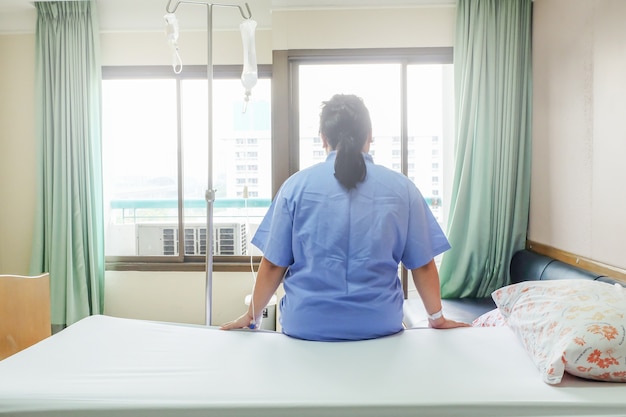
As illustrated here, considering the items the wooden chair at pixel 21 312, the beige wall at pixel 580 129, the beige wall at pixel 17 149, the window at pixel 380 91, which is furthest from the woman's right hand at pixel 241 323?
the beige wall at pixel 17 149

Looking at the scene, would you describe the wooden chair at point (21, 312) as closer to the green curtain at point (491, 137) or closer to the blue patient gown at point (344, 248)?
the blue patient gown at point (344, 248)

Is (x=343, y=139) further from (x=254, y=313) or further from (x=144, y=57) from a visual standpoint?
(x=144, y=57)

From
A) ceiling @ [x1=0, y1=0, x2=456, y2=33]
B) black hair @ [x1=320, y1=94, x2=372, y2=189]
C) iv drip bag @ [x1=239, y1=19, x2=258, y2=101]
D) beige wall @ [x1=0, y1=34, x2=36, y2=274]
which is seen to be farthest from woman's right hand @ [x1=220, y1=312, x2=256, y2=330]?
beige wall @ [x1=0, y1=34, x2=36, y2=274]

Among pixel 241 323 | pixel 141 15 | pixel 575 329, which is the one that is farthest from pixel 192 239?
pixel 575 329

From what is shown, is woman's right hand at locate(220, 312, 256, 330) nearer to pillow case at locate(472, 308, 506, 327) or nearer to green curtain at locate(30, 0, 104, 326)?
pillow case at locate(472, 308, 506, 327)

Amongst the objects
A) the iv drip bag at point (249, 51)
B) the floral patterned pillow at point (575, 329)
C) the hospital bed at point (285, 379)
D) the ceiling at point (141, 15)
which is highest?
the ceiling at point (141, 15)

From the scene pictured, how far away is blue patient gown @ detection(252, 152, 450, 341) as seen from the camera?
4.50 ft

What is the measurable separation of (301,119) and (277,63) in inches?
16.1

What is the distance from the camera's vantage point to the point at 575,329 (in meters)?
1.12

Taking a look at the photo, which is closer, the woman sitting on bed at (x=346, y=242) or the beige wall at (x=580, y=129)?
the woman sitting on bed at (x=346, y=242)

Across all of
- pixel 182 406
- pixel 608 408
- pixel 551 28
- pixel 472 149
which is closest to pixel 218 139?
pixel 472 149

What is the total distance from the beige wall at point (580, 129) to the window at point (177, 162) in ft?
6.04

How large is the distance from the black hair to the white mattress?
21.0 inches

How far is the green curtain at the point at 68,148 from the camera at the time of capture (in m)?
3.29
